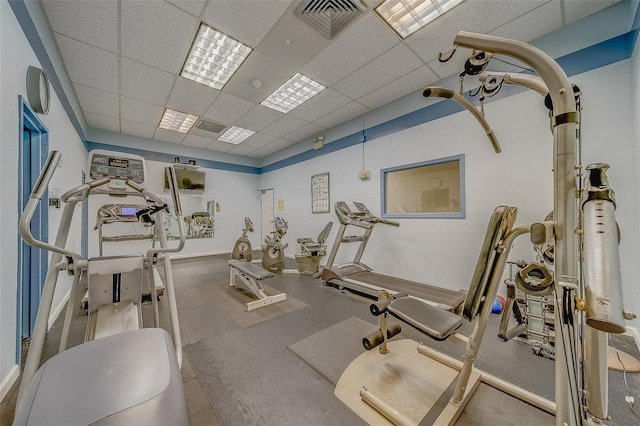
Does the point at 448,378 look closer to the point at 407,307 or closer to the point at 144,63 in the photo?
the point at 407,307

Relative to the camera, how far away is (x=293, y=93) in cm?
375

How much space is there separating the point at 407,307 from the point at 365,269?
6.72ft

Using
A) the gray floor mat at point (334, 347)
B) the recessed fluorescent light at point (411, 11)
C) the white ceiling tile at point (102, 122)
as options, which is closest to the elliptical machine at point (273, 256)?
the gray floor mat at point (334, 347)

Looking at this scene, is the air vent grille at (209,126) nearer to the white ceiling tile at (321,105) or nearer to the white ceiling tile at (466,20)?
the white ceiling tile at (321,105)

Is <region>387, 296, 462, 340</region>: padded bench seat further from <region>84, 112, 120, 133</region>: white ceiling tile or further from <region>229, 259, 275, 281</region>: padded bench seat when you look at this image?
<region>84, 112, 120, 133</region>: white ceiling tile

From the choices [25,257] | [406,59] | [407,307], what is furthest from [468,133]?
[25,257]

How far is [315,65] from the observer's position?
9.68 feet

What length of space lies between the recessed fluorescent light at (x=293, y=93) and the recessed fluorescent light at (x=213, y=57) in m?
0.74

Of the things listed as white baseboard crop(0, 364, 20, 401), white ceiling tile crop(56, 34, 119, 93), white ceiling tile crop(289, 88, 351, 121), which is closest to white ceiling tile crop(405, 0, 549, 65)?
white ceiling tile crop(289, 88, 351, 121)

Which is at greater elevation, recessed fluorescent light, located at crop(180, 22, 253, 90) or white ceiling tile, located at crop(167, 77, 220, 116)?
recessed fluorescent light, located at crop(180, 22, 253, 90)

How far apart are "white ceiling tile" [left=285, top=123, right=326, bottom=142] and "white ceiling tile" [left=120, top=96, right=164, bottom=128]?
2563 millimetres

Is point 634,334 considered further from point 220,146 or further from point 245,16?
point 220,146

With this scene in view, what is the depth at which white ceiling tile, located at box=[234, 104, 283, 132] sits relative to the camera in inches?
166

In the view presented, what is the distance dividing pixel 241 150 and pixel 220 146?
60 centimetres
